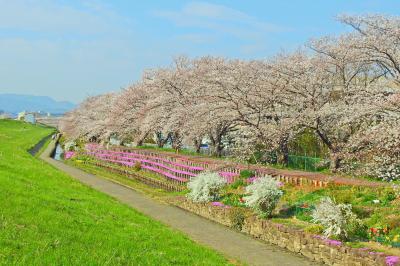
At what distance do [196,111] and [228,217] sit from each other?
37.8ft

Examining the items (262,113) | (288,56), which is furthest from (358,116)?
(288,56)

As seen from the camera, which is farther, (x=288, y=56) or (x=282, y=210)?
(x=288, y=56)

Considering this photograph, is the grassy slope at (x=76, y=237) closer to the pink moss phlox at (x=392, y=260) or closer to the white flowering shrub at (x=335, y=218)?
the white flowering shrub at (x=335, y=218)

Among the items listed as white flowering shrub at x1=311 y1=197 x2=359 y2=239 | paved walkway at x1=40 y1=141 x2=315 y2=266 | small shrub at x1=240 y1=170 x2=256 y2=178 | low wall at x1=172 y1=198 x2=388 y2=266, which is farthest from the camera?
small shrub at x1=240 y1=170 x2=256 y2=178

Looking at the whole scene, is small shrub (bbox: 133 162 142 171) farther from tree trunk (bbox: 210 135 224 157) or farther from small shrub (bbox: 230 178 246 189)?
small shrub (bbox: 230 178 246 189)

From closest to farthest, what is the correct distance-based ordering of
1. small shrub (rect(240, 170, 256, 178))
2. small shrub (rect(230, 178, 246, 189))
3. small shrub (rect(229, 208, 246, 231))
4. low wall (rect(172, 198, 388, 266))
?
low wall (rect(172, 198, 388, 266))
small shrub (rect(229, 208, 246, 231))
small shrub (rect(230, 178, 246, 189))
small shrub (rect(240, 170, 256, 178))

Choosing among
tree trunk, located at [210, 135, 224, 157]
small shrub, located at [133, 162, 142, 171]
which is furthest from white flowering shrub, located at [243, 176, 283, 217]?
small shrub, located at [133, 162, 142, 171]

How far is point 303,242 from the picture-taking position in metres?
13.8

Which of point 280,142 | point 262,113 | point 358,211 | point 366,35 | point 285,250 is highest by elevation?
point 366,35

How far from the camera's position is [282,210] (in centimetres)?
1691

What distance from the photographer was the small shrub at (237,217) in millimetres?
17312

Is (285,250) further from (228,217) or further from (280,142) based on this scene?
(280,142)

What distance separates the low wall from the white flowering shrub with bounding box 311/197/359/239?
0.33 meters

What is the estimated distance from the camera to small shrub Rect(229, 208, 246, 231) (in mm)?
17312
